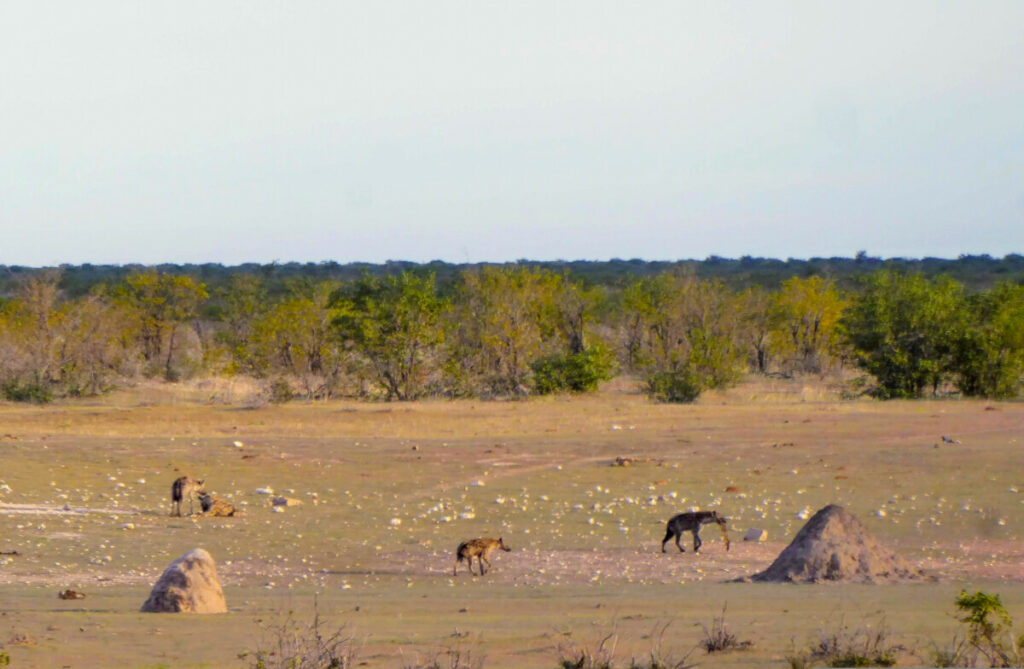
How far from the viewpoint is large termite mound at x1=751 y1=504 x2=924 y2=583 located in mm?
10289

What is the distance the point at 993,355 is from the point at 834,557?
25.0 metres

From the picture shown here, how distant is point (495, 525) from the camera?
14.5 m

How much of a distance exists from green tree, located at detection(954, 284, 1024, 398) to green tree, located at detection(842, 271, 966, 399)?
0.40 metres

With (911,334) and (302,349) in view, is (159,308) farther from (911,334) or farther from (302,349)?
(911,334)

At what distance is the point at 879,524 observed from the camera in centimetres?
1419

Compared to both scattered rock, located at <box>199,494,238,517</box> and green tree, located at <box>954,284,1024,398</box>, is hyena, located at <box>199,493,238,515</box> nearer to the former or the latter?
scattered rock, located at <box>199,494,238,517</box>

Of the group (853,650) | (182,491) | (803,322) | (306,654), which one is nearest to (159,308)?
(803,322)

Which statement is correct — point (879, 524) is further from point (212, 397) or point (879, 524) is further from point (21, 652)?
point (212, 397)

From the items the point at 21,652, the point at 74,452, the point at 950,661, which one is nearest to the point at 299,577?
the point at 21,652

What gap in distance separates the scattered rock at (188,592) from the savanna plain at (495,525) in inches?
7.5

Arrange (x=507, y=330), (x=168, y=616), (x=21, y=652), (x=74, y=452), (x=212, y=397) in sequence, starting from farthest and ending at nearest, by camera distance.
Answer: (x=507, y=330) → (x=212, y=397) → (x=74, y=452) → (x=168, y=616) → (x=21, y=652)

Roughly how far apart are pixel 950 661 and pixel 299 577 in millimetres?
6755

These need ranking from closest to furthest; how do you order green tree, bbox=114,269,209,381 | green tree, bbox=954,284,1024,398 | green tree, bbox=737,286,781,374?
green tree, bbox=954,284,1024,398 < green tree, bbox=114,269,209,381 < green tree, bbox=737,286,781,374

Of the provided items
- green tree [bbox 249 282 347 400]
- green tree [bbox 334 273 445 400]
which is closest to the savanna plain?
green tree [bbox 249 282 347 400]
